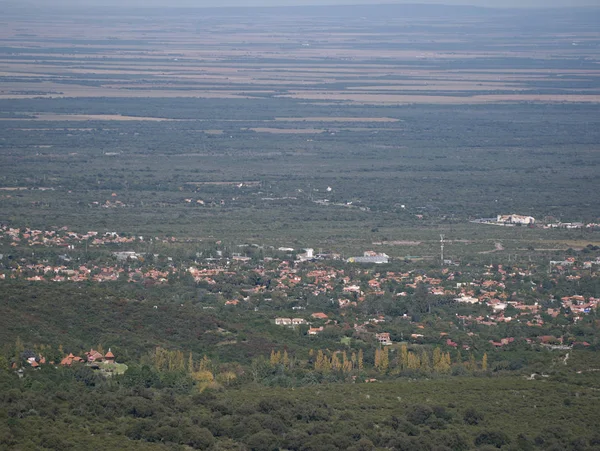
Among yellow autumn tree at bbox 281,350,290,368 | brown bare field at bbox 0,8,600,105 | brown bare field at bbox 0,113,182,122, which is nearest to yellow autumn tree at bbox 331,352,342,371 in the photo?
yellow autumn tree at bbox 281,350,290,368

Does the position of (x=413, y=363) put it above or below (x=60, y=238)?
above

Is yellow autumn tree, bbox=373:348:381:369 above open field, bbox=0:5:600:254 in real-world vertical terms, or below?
above

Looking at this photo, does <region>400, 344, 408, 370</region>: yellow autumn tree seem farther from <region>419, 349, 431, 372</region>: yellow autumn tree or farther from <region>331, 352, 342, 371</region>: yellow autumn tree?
<region>331, 352, 342, 371</region>: yellow autumn tree

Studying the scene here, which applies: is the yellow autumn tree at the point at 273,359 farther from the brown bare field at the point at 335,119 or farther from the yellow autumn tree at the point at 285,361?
the brown bare field at the point at 335,119

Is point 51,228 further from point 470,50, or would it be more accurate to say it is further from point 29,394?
point 470,50

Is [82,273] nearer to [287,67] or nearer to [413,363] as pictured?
[413,363]

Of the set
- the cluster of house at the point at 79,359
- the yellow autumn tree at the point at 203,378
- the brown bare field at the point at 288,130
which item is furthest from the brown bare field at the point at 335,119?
the yellow autumn tree at the point at 203,378

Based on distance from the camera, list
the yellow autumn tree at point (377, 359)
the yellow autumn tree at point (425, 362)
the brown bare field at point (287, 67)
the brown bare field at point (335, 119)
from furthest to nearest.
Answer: the brown bare field at point (287, 67), the brown bare field at point (335, 119), the yellow autumn tree at point (377, 359), the yellow autumn tree at point (425, 362)

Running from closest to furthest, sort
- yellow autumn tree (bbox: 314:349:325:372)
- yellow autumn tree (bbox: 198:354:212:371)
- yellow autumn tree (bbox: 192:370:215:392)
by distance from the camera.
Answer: yellow autumn tree (bbox: 192:370:215:392) < yellow autumn tree (bbox: 198:354:212:371) < yellow autumn tree (bbox: 314:349:325:372)

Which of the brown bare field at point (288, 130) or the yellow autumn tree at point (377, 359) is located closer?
the yellow autumn tree at point (377, 359)

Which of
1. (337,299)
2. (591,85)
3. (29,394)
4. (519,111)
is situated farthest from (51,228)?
(591,85)

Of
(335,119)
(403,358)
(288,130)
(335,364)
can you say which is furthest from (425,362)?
(335,119)
